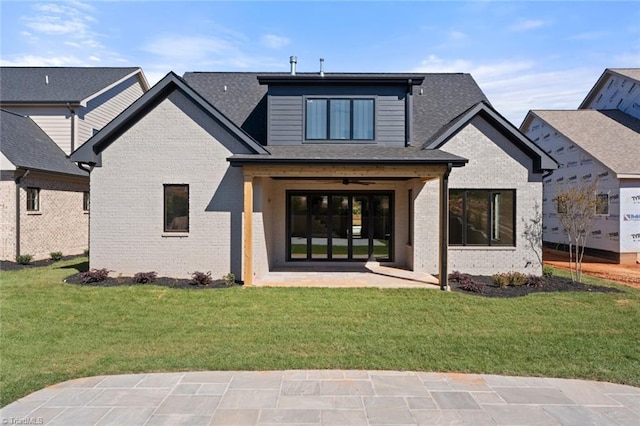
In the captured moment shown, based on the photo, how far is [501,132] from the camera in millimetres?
12844

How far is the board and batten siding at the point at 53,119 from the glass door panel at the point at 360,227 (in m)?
14.0

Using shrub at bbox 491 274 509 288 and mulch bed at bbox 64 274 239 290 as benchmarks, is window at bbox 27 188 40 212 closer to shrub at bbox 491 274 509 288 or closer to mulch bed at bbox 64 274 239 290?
mulch bed at bbox 64 274 239 290

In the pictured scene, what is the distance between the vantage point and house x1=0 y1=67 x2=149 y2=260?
1453cm

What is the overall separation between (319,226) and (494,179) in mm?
6239

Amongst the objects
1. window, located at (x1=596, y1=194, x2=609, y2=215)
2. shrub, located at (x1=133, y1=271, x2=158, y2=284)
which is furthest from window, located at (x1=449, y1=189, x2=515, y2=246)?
shrub, located at (x1=133, y1=271, x2=158, y2=284)

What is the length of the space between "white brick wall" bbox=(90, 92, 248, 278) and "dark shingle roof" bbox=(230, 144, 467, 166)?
4.12 ft

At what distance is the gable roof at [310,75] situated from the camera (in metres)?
14.6

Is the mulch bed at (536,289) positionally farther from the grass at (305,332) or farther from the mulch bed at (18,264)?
the mulch bed at (18,264)

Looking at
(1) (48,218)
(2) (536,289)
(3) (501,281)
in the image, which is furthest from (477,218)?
(1) (48,218)

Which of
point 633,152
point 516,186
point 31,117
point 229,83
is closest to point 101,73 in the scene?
point 31,117

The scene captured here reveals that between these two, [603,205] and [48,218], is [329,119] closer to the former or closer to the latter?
[48,218]

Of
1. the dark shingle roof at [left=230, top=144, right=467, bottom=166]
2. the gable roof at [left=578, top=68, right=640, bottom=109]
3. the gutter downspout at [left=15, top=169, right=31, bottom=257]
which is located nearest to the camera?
the dark shingle roof at [left=230, top=144, right=467, bottom=166]

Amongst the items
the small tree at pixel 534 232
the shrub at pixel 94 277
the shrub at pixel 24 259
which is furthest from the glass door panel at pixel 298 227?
the shrub at pixel 24 259

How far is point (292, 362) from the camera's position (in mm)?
5875
